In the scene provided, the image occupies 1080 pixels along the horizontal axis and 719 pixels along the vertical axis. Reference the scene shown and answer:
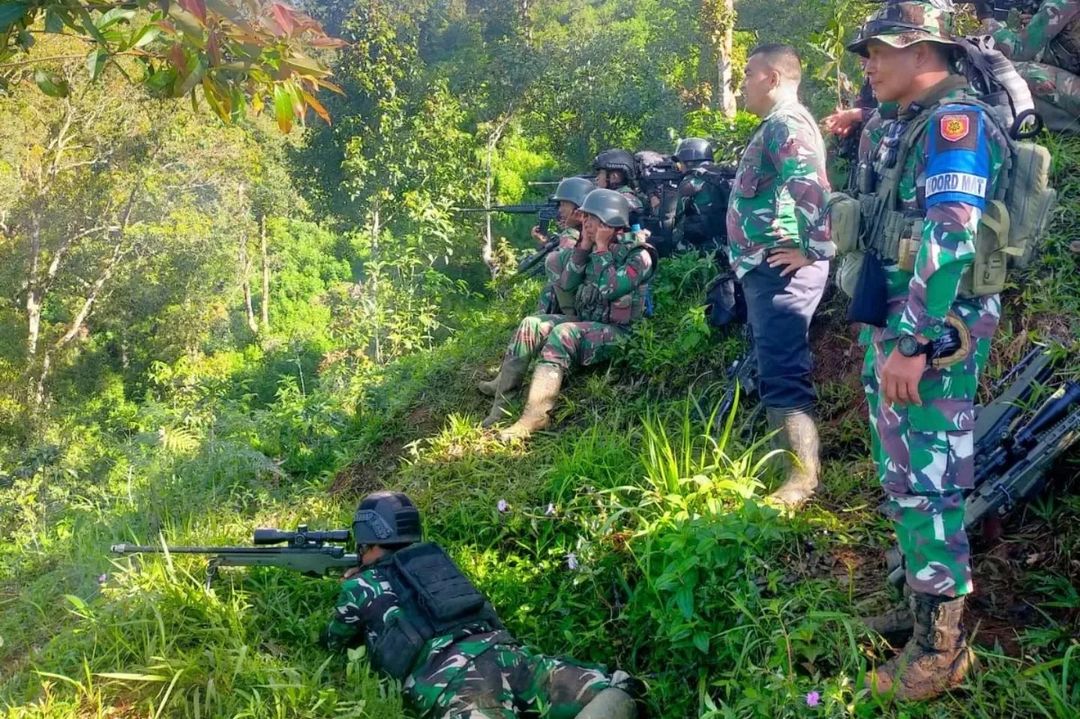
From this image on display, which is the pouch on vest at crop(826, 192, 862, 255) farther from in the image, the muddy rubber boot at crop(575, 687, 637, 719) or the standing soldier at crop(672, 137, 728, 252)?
the standing soldier at crop(672, 137, 728, 252)

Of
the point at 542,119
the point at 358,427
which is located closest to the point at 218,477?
the point at 358,427

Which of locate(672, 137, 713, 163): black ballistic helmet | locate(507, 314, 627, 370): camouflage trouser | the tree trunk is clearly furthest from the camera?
the tree trunk

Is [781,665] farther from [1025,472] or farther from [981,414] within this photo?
[981,414]

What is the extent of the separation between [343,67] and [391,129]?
149 centimetres

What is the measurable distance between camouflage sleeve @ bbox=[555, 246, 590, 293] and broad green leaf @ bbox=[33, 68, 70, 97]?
3.69 meters

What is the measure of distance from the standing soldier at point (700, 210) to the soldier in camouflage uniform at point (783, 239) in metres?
2.02

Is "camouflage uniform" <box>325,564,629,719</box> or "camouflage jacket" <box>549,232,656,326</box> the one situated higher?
"camouflage jacket" <box>549,232,656,326</box>

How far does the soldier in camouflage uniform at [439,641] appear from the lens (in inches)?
125

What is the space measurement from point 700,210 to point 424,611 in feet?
12.4

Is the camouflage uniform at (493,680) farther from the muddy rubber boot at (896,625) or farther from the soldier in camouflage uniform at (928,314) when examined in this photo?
the soldier in camouflage uniform at (928,314)

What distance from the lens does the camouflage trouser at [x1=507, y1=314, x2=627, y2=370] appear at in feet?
18.3

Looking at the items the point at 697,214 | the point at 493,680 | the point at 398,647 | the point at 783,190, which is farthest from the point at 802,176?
the point at 398,647

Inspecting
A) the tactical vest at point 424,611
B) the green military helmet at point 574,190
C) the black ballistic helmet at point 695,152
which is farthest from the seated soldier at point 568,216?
the tactical vest at point 424,611

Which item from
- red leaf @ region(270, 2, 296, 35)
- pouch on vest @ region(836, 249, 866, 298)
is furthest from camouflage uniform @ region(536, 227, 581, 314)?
red leaf @ region(270, 2, 296, 35)
